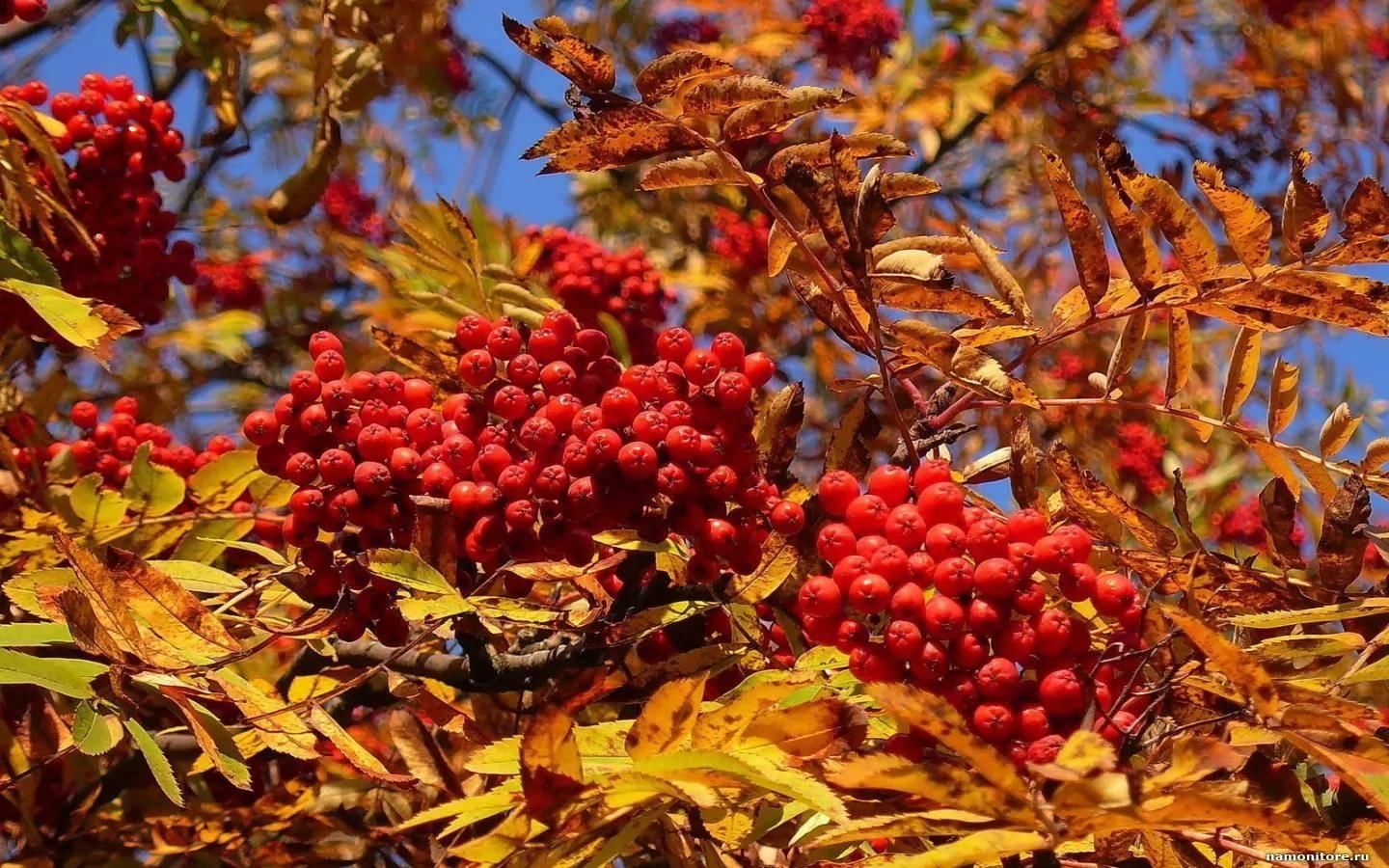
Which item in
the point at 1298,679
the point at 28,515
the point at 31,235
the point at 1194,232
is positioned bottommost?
the point at 1298,679

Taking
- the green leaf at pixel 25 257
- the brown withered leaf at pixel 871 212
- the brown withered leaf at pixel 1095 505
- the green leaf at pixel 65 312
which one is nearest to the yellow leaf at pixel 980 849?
the brown withered leaf at pixel 1095 505

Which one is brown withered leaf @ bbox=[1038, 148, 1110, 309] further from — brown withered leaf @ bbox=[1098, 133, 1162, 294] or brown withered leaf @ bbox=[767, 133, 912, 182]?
brown withered leaf @ bbox=[767, 133, 912, 182]

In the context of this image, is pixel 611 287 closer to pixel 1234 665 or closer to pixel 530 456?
pixel 530 456

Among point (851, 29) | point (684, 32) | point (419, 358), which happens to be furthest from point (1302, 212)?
point (684, 32)

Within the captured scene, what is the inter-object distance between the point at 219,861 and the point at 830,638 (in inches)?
53.9

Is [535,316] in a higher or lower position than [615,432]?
higher

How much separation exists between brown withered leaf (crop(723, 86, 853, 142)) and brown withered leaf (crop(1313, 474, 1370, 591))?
87 centimetres

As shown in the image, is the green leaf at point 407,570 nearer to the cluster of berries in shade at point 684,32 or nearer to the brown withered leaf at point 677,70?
the brown withered leaf at point 677,70

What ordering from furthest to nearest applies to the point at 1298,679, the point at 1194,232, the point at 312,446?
the point at 312,446 < the point at 1194,232 < the point at 1298,679

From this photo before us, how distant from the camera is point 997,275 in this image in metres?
1.60

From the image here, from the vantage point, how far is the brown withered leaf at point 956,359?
1550mm

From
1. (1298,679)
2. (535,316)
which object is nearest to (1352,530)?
(1298,679)

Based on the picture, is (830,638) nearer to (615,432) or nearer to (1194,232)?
A: (615,432)

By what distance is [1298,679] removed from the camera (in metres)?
1.39
